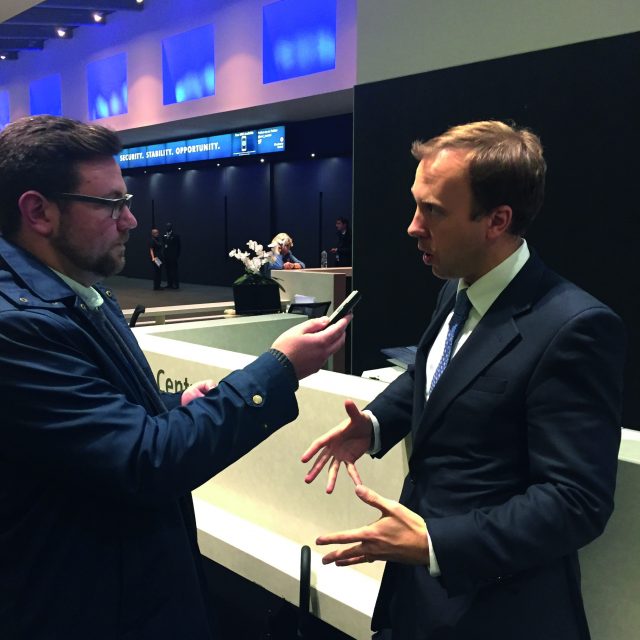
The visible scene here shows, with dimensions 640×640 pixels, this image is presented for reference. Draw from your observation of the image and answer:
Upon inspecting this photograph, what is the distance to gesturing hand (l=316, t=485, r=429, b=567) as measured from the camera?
98cm

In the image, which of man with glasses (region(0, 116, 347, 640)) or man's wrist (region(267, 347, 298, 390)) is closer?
man with glasses (region(0, 116, 347, 640))

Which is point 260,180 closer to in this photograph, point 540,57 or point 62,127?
point 540,57

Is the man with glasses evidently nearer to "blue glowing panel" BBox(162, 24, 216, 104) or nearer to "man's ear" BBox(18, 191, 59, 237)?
"man's ear" BBox(18, 191, 59, 237)

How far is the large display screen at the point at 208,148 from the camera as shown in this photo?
1285 cm

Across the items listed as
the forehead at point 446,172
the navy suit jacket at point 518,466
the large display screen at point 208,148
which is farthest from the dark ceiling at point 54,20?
the navy suit jacket at point 518,466

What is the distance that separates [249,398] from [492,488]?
1.43 ft

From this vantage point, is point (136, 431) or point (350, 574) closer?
point (136, 431)

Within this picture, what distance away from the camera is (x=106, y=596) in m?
1.04

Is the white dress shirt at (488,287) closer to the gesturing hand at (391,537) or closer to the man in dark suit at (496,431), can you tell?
the man in dark suit at (496,431)

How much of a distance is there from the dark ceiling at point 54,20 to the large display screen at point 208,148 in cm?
255

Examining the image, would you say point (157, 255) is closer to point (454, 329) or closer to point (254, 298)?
point (254, 298)

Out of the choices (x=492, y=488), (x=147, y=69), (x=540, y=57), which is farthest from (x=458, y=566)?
(x=147, y=69)

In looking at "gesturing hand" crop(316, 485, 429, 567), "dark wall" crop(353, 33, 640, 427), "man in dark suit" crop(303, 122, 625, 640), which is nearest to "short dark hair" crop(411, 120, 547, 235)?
"man in dark suit" crop(303, 122, 625, 640)

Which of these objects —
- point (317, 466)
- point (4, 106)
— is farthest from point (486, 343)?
point (4, 106)
